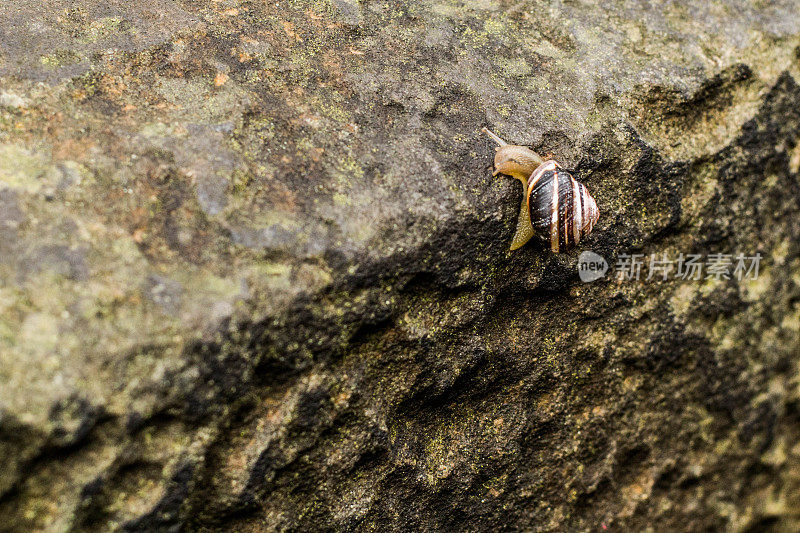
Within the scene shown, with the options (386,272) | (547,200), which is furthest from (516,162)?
(386,272)

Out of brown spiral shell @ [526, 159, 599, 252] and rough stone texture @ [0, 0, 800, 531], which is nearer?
rough stone texture @ [0, 0, 800, 531]

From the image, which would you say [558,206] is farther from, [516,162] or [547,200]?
[516,162]

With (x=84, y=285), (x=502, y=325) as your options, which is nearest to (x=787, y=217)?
(x=502, y=325)

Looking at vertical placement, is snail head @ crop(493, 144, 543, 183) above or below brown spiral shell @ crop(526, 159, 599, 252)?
above

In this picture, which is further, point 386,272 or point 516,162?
point 516,162

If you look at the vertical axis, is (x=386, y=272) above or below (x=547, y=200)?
below
